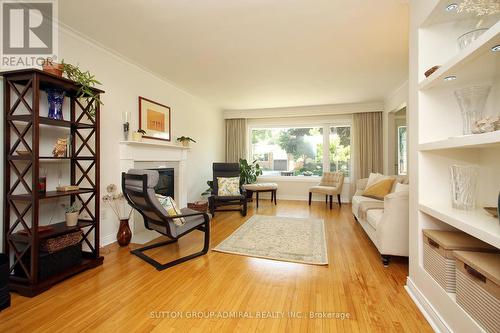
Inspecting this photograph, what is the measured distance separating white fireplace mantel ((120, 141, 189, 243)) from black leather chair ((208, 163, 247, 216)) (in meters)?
0.55

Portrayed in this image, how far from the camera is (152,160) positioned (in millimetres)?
3559

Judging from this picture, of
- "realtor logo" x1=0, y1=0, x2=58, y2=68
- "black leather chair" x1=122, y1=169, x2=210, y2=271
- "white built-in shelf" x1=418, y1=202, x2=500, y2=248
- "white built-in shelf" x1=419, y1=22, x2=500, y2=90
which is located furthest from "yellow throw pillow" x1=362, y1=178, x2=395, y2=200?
"realtor logo" x1=0, y1=0, x2=58, y2=68

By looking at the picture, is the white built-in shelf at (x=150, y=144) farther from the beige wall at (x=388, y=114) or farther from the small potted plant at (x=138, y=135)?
the beige wall at (x=388, y=114)

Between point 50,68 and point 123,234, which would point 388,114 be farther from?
point 50,68

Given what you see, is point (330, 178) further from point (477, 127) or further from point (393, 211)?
point (477, 127)

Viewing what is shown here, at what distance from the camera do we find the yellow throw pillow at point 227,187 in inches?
184

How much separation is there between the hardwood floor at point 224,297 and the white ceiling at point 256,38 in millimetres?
2421

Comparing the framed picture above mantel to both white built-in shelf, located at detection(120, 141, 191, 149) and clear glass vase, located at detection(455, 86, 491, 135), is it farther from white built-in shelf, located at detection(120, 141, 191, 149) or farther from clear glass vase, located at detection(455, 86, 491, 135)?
clear glass vase, located at detection(455, 86, 491, 135)

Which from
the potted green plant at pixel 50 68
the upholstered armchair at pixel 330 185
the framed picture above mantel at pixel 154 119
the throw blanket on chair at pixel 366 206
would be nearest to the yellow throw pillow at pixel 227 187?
the framed picture above mantel at pixel 154 119

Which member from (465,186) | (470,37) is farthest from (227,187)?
(470,37)

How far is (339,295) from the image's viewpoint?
1797mm

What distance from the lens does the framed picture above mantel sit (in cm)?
346

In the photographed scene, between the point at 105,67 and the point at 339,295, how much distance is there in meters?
3.49

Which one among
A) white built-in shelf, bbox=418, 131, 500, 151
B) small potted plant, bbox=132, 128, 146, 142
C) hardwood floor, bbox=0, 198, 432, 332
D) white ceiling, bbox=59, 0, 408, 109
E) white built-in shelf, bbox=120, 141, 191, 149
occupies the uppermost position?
white ceiling, bbox=59, 0, 408, 109
